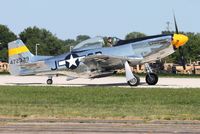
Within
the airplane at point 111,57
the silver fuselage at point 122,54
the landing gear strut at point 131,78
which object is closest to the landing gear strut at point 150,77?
the airplane at point 111,57

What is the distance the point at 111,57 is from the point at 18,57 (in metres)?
6.49

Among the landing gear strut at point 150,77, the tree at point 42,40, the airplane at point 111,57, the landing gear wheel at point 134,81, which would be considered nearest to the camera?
the landing gear wheel at point 134,81

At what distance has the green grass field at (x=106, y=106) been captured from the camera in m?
14.7

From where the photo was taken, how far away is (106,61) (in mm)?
30031

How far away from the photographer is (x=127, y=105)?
17.7 meters

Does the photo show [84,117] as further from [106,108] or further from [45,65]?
[45,65]

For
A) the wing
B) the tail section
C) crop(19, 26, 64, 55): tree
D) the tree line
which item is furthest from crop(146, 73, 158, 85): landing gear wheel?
crop(19, 26, 64, 55): tree

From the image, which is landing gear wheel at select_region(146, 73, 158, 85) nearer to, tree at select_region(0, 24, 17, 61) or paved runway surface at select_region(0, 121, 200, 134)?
paved runway surface at select_region(0, 121, 200, 134)

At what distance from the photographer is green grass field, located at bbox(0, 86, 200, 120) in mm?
14653

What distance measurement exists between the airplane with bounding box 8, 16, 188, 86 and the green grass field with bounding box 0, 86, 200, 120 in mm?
7192

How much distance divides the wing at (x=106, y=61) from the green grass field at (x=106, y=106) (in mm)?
7145

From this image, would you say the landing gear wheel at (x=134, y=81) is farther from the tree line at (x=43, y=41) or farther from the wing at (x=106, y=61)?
the tree line at (x=43, y=41)

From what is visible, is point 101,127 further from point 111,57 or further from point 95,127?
point 111,57

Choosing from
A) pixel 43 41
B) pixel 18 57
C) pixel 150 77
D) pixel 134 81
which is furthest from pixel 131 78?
pixel 43 41
